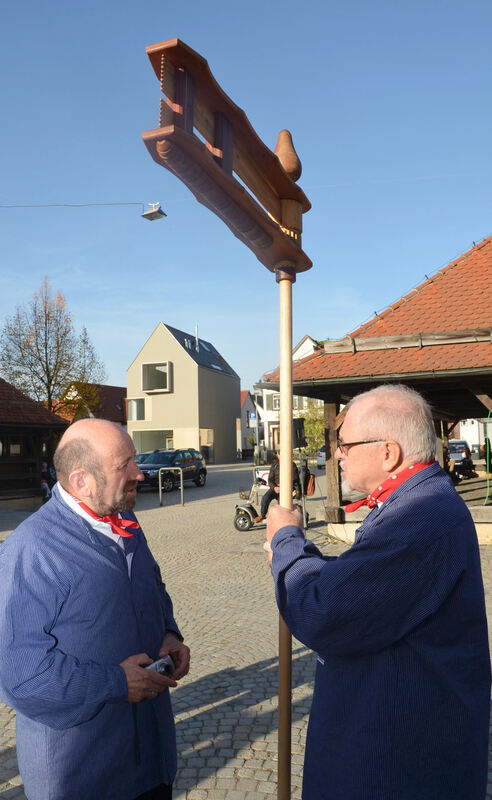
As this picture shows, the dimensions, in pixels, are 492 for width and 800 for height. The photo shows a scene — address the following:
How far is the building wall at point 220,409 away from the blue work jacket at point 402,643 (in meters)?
44.2

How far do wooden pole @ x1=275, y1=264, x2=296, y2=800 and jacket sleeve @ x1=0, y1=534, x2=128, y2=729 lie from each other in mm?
721

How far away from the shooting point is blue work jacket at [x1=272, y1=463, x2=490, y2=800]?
150 cm

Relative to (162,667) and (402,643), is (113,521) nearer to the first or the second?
(162,667)

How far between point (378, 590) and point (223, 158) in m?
1.39

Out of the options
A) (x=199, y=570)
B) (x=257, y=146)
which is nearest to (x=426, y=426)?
(x=257, y=146)

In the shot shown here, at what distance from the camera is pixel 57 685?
5.77ft

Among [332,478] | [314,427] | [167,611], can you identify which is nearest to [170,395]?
[314,427]

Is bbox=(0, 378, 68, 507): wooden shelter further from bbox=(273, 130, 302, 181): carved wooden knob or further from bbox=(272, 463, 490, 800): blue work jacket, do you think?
bbox=(272, 463, 490, 800): blue work jacket

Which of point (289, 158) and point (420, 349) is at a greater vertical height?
point (420, 349)

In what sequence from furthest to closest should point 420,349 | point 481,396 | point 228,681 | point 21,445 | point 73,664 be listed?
point 21,445 → point 420,349 → point 481,396 → point 228,681 → point 73,664

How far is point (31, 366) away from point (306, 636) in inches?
1106

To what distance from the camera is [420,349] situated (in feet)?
35.3

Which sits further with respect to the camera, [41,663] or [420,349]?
[420,349]

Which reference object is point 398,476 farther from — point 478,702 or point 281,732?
point 281,732
